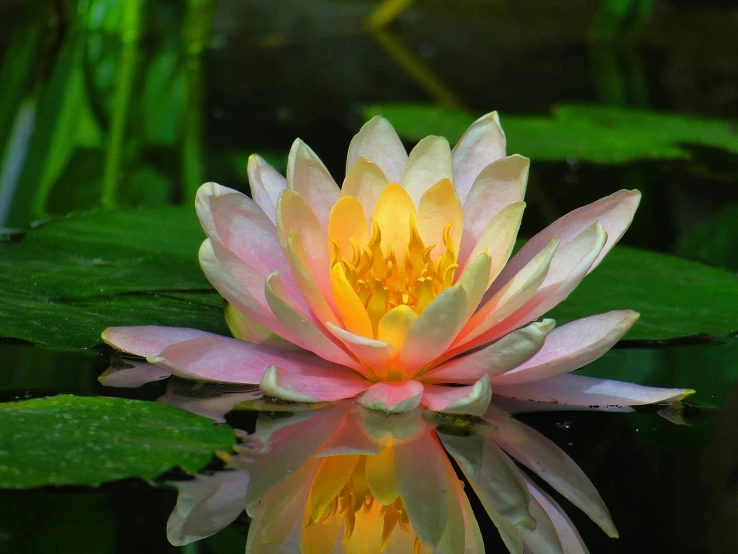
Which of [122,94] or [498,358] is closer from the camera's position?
[498,358]

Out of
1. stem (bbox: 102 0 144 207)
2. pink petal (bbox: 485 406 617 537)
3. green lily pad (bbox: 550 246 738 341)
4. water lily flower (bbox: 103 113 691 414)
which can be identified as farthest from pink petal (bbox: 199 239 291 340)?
stem (bbox: 102 0 144 207)

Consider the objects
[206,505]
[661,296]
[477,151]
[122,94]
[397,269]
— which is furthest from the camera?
[122,94]

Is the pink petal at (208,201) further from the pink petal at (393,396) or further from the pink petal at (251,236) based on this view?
the pink petal at (393,396)

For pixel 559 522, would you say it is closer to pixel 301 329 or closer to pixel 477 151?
pixel 301 329

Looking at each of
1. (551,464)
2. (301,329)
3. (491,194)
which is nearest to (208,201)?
(301,329)

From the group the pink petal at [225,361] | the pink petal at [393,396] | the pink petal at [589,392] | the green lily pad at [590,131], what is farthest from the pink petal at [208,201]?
the green lily pad at [590,131]

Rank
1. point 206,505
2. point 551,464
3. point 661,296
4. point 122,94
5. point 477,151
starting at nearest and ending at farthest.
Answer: point 206,505 → point 551,464 → point 477,151 → point 661,296 → point 122,94

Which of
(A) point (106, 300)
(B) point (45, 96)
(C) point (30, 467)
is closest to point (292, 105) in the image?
(B) point (45, 96)
